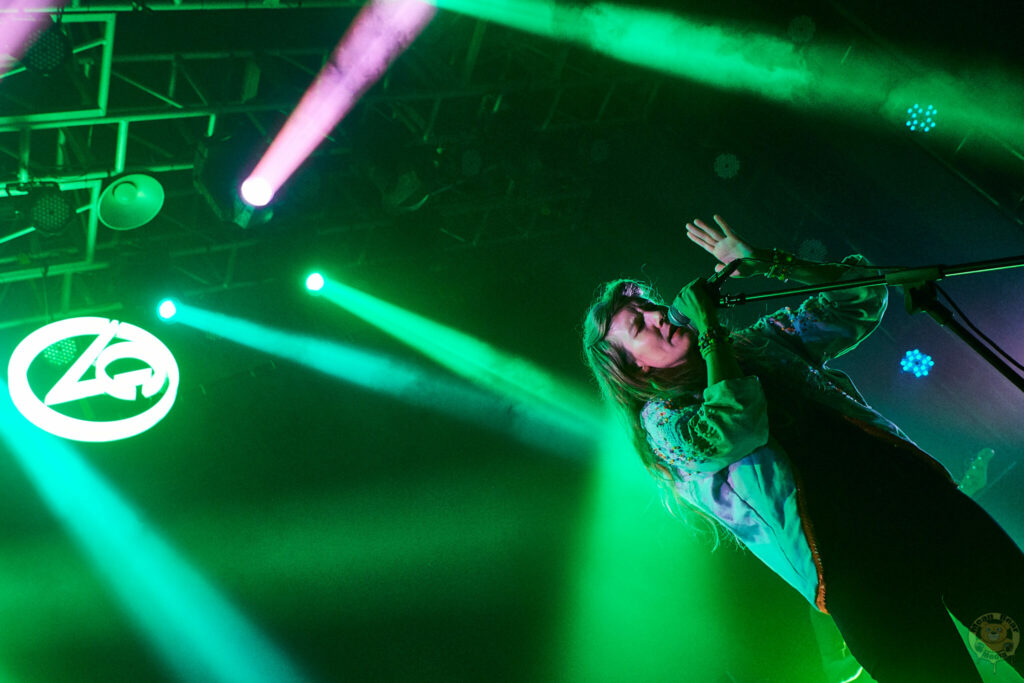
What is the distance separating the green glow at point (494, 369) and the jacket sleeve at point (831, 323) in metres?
4.13

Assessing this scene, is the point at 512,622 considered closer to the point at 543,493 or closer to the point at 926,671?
the point at 543,493

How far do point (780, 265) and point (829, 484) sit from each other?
576mm

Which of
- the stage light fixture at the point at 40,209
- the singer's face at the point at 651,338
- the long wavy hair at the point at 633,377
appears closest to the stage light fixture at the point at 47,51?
the stage light fixture at the point at 40,209

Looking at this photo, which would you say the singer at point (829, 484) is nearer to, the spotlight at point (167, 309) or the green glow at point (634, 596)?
the green glow at point (634, 596)

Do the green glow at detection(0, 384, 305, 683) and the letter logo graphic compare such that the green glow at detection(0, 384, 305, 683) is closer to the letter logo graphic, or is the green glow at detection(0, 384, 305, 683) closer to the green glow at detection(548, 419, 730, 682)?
the letter logo graphic

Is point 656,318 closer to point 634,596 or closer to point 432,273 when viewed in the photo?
point 634,596

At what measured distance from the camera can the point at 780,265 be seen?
2.15m

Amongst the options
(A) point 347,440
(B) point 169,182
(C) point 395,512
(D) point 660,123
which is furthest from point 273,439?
(D) point 660,123

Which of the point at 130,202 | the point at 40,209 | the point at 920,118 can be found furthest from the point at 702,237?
the point at 40,209

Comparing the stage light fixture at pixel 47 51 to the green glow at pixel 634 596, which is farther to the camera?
the green glow at pixel 634 596

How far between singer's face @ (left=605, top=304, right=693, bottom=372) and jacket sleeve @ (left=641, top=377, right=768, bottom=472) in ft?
0.92

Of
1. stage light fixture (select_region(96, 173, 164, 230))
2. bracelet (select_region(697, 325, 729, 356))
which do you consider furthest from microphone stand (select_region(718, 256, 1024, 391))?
stage light fixture (select_region(96, 173, 164, 230))

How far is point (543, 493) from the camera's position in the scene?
631 centimetres

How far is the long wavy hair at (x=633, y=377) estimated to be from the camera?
232 cm
